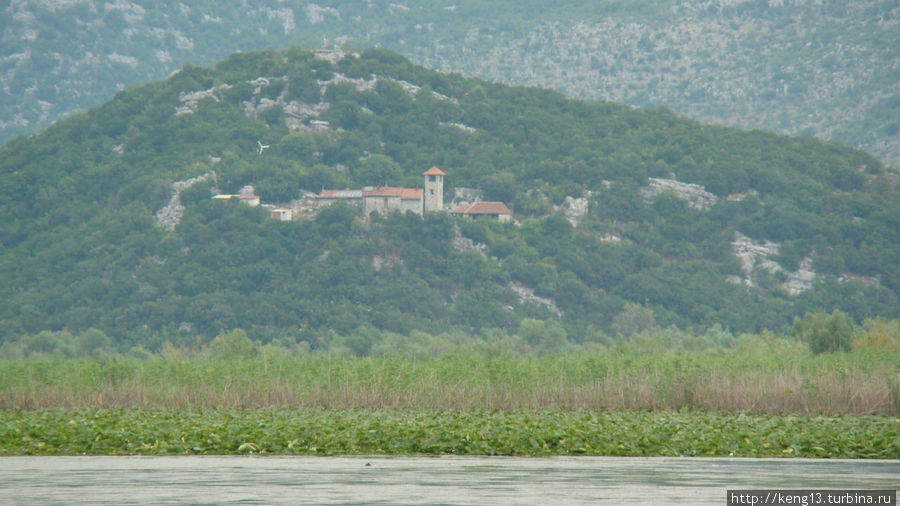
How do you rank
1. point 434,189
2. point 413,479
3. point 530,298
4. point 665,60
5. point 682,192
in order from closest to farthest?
point 413,479
point 530,298
point 682,192
point 434,189
point 665,60

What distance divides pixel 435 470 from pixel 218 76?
10629 cm

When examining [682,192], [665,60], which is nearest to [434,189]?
[682,192]

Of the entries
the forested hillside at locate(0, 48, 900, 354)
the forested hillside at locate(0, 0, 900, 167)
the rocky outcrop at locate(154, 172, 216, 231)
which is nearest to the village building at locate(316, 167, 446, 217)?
the forested hillside at locate(0, 48, 900, 354)

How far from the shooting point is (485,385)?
3039 centimetres

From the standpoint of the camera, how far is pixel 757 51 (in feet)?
545

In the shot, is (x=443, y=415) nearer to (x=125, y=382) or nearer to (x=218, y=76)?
(x=125, y=382)

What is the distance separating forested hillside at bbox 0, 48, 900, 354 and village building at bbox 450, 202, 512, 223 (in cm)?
211

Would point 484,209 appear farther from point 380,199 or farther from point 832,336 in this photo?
point 832,336

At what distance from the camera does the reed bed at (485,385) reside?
27.5 meters

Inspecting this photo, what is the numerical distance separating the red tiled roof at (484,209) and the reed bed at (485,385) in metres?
65.5

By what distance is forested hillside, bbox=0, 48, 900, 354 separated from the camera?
267 feet

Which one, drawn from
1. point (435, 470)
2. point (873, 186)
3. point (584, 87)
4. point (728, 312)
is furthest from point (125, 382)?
point (584, 87)

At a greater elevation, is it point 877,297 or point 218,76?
point 218,76

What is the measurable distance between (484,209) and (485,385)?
226 ft
